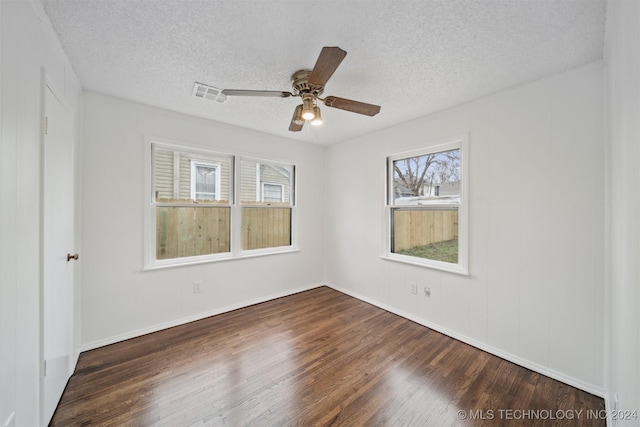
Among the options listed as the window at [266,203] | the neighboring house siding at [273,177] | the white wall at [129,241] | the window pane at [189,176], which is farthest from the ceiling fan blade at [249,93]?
the neighboring house siding at [273,177]

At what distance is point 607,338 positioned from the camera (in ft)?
5.77

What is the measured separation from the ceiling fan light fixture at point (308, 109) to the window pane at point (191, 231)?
77.8 inches

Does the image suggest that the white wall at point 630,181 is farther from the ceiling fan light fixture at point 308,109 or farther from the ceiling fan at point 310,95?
the ceiling fan light fixture at point 308,109

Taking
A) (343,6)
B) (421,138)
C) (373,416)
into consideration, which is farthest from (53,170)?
(421,138)

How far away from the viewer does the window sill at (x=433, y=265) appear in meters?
2.59

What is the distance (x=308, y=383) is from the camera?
194 centimetres

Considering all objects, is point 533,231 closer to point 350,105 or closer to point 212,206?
point 350,105

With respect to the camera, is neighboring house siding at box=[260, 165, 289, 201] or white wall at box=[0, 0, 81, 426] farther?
neighboring house siding at box=[260, 165, 289, 201]

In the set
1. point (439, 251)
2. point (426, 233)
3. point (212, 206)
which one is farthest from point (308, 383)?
point (212, 206)

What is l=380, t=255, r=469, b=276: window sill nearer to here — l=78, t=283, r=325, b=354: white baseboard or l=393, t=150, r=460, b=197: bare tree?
l=393, t=150, r=460, b=197: bare tree

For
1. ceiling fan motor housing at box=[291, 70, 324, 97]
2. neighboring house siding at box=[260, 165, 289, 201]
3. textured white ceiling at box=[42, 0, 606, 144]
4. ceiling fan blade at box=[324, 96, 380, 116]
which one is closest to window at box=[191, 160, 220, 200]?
neighboring house siding at box=[260, 165, 289, 201]

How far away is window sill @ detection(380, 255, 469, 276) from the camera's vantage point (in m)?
2.59

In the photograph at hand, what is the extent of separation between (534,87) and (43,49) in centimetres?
355

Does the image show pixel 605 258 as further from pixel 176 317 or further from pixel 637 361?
pixel 176 317
